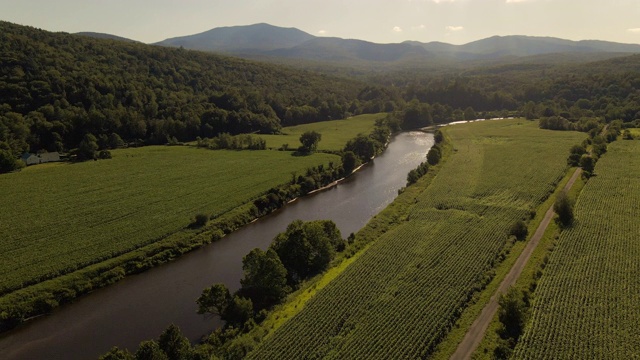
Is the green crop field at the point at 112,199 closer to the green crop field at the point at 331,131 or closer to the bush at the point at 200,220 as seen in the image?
the bush at the point at 200,220

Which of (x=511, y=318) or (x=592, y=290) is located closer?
(x=511, y=318)

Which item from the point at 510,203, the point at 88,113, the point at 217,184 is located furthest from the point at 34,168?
the point at 510,203

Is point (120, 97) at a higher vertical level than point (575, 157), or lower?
higher

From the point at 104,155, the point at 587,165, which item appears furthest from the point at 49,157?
the point at 587,165

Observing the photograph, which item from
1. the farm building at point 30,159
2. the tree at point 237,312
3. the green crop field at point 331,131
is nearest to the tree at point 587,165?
the green crop field at point 331,131

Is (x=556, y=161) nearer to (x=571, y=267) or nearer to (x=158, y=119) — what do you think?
(x=571, y=267)

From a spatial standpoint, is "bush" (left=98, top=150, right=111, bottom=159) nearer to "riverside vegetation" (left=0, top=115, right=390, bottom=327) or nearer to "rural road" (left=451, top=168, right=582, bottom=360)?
"riverside vegetation" (left=0, top=115, right=390, bottom=327)

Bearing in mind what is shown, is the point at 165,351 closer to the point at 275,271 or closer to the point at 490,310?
the point at 275,271

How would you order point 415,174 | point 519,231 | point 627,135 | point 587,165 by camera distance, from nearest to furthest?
point 519,231
point 587,165
point 415,174
point 627,135

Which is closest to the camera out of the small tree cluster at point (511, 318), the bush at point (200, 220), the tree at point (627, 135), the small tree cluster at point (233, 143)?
the small tree cluster at point (511, 318)
